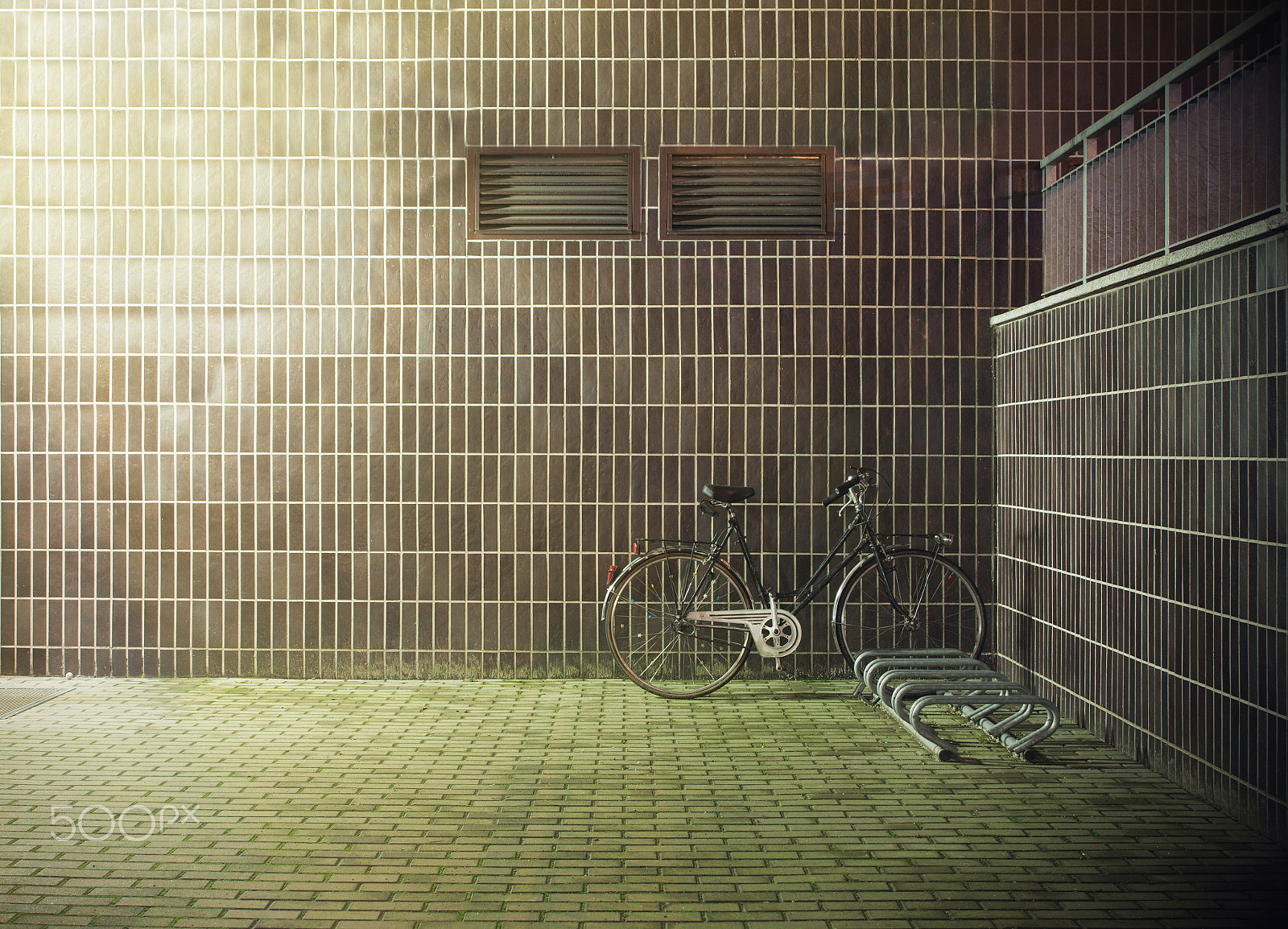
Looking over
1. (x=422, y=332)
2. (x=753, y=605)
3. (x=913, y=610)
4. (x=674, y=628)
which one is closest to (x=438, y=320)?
(x=422, y=332)

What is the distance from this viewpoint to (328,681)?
17.2 feet

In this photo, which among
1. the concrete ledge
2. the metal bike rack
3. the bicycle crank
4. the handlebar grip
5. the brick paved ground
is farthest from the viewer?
the handlebar grip

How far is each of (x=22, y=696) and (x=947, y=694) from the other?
4.92m

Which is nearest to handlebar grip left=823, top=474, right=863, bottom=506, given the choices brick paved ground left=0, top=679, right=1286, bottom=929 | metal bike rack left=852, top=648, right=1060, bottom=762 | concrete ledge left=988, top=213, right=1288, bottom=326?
metal bike rack left=852, top=648, right=1060, bottom=762

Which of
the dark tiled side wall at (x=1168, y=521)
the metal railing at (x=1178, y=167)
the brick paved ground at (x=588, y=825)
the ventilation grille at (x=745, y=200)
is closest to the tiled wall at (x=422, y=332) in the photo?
the ventilation grille at (x=745, y=200)

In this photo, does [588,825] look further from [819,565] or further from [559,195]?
[559,195]

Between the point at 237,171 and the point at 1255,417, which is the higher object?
the point at 237,171

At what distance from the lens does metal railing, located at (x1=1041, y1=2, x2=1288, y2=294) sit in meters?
3.54

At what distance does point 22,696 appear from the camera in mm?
4883

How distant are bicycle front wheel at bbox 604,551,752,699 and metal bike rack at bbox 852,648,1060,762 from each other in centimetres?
74

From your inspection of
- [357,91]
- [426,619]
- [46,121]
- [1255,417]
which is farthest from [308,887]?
[46,121]

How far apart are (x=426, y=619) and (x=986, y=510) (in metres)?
3.45

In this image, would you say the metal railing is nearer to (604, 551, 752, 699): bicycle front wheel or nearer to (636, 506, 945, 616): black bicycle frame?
(636, 506, 945, 616): black bicycle frame

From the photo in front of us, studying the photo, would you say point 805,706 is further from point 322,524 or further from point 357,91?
point 357,91
